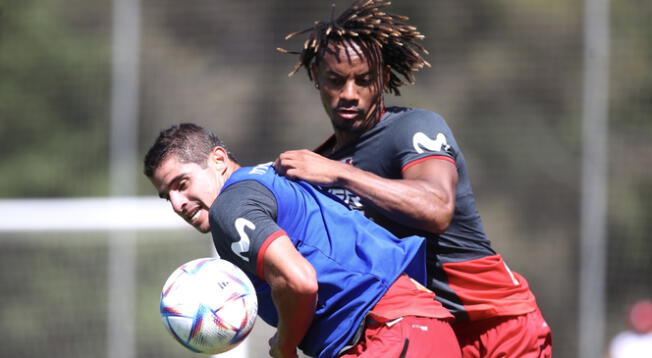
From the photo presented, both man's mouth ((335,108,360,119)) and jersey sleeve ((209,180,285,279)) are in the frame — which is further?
man's mouth ((335,108,360,119))

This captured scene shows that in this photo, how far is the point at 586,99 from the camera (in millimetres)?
9500

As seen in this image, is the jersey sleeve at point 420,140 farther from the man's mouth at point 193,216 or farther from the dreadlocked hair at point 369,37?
the man's mouth at point 193,216

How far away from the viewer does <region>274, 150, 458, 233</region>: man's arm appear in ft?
11.2

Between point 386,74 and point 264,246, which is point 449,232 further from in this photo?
point 264,246

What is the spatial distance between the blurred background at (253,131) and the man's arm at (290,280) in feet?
16.9

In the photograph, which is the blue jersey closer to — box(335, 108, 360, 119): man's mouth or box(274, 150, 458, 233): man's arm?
box(274, 150, 458, 233): man's arm

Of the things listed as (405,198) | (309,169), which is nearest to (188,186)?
(309,169)

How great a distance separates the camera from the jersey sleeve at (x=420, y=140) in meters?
3.62

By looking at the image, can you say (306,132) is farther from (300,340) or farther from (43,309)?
(300,340)

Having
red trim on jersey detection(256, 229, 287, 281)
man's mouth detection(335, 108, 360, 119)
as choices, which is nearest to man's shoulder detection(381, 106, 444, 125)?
man's mouth detection(335, 108, 360, 119)

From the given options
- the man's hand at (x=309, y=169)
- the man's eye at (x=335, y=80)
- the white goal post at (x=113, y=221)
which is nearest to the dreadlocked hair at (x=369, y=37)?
the man's eye at (x=335, y=80)

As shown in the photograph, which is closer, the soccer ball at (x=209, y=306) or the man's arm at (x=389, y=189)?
the soccer ball at (x=209, y=306)

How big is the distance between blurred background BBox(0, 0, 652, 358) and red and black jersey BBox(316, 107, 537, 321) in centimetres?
454

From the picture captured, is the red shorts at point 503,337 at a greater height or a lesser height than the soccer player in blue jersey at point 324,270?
lesser
